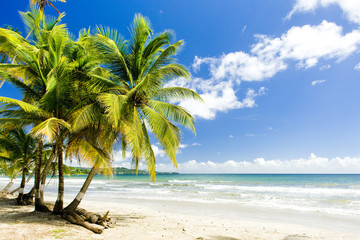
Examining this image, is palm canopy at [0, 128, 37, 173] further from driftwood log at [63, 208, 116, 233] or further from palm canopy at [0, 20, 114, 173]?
driftwood log at [63, 208, 116, 233]

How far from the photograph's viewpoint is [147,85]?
23.5 ft

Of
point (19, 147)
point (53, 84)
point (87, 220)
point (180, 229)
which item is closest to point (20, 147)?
point (19, 147)

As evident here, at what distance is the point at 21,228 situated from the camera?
5.37 metres

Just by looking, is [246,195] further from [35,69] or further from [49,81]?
[35,69]

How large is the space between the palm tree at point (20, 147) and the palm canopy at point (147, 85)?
521 centimetres

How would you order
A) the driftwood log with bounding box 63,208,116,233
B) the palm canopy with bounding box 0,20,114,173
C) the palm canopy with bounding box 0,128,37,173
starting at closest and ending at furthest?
the driftwood log with bounding box 63,208,116,233
the palm canopy with bounding box 0,20,114,173
the palm canopy with bounding box 0,128,37,173

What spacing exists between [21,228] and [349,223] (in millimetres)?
10939

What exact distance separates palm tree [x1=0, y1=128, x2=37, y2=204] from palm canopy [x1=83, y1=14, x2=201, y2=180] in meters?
5.21

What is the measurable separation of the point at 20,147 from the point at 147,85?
690 cm

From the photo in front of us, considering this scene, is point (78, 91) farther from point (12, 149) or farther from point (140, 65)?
point (12, 149)

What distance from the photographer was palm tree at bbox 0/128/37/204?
950cm

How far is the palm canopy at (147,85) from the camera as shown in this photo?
7.11 metres

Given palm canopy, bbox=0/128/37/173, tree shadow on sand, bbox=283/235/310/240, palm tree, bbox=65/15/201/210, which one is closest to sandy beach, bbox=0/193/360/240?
tree shadow on sand, bbox=283/235/310/240

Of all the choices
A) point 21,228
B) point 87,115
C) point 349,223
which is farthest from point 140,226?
point 349,223
